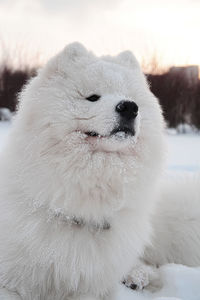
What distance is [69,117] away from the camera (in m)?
2.21

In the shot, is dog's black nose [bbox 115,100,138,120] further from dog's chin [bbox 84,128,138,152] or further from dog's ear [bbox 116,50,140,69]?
dog's ear [bbox 116,50,140,69]

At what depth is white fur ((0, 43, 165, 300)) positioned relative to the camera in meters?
2.17

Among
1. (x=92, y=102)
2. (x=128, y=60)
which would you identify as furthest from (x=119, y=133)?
(x=128, y=60)

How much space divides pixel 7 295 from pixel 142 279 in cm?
101

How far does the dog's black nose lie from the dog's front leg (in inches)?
47.9

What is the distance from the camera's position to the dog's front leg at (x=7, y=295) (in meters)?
2.07

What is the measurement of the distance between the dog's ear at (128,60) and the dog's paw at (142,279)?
1527mm

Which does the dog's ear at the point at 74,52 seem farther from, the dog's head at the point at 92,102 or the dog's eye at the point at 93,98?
the dog's eye at the point at 93,98

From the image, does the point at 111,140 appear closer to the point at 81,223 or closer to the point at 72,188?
the point at 72,188

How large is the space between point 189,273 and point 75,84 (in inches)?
59.6

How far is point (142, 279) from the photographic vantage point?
8.70 feet

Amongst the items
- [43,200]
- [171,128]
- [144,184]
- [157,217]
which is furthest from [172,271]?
[171,128]

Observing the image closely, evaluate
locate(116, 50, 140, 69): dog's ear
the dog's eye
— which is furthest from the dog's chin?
locate(116, 50, 140, 69): dog's ear

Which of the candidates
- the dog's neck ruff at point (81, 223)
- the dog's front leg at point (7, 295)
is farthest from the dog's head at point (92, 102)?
the dog's front leg at point (7, 295)
